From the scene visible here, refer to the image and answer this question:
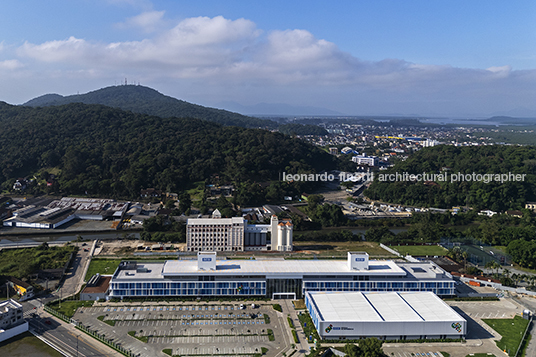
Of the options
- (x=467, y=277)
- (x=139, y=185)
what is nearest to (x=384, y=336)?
(x=467, y=277)

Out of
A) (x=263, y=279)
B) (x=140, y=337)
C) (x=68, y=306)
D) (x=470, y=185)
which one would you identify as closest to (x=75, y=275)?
(x=68, y=306)

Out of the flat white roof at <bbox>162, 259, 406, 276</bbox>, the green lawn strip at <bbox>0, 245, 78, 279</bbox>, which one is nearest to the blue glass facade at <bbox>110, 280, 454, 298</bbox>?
the flat white roof at <bbox>162, 259, 406, 276</bbox>

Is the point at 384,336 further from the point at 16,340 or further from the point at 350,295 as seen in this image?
the point at 16,340

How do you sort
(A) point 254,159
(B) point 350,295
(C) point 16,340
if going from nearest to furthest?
(C) point 16,340 → (B) point 350,295 → (A) point 254,159

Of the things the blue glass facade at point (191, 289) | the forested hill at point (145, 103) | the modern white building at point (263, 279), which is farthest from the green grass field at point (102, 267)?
the forested hill at point (145, 103)

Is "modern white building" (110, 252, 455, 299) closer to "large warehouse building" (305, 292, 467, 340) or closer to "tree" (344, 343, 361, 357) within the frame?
"large warehouse building" (305, 292, 467, 340)

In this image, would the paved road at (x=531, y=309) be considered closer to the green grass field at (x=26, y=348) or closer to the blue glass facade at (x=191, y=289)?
the blue glass facade at (x=191, y=289)
